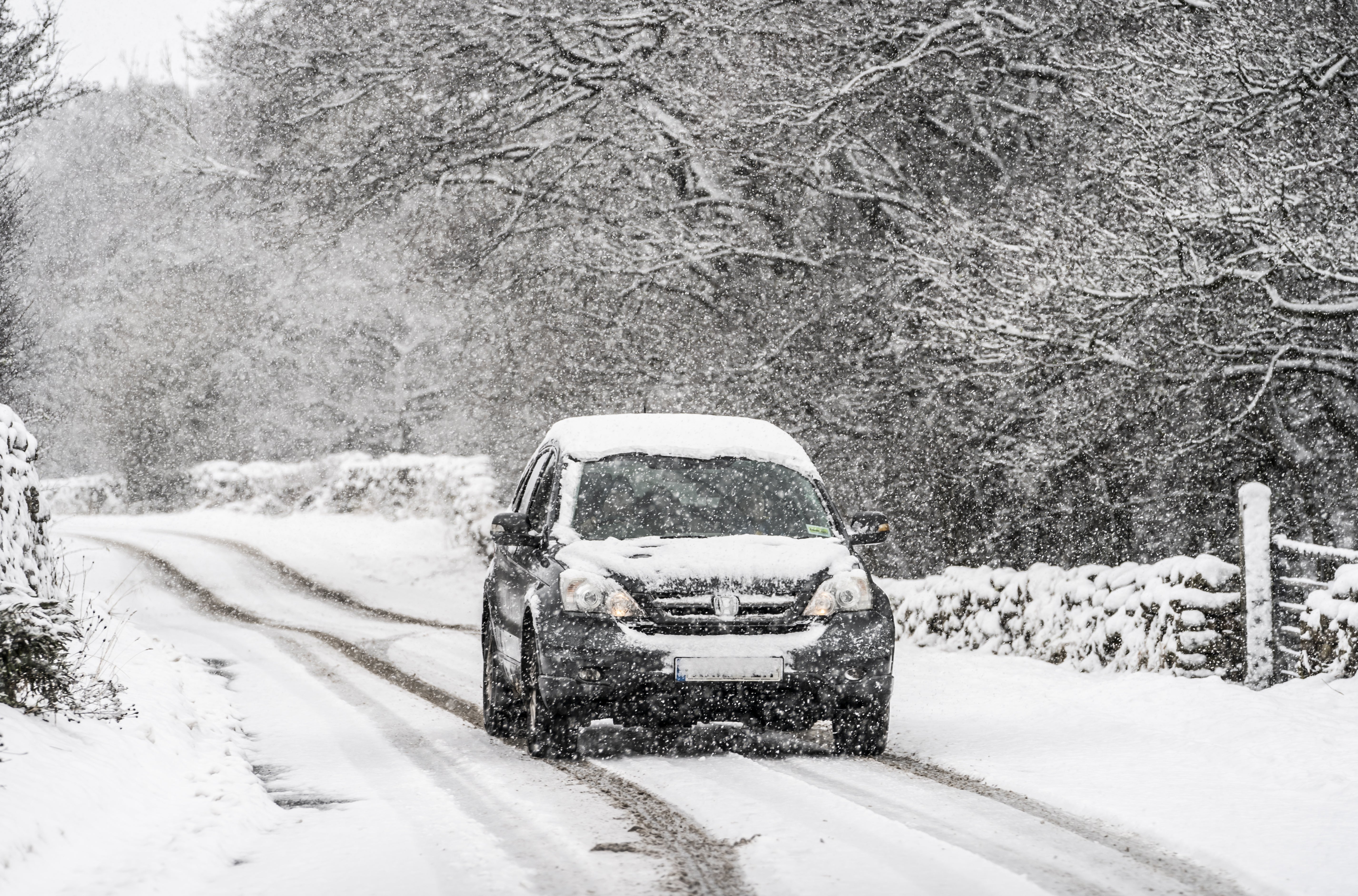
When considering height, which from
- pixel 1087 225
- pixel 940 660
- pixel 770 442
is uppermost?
pixel 1087 225

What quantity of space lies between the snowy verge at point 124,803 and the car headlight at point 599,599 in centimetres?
189

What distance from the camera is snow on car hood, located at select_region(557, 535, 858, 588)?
8578mm

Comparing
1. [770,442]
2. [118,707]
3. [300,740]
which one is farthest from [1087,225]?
[118,707]

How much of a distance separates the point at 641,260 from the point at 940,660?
817 centimetres

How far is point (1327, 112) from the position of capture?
13.9 metres

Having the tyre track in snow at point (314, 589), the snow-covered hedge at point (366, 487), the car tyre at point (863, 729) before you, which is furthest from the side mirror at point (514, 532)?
the snow-covered hedge at point (366, 487)

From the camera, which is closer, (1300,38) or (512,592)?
(512,592)

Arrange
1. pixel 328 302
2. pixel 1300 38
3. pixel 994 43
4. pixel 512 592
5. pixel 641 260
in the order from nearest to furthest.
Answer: pixel 512 592, pixel 1300 38, pixel 994 43, pixel 641 260, pixel 328 302

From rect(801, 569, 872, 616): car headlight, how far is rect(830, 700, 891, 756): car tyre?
0.54 meters

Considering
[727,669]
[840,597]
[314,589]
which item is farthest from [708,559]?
[314,589]

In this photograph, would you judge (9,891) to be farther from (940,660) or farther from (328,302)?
(328,302)

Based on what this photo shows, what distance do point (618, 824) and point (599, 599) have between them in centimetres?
194

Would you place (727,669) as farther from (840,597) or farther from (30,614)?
(30,614)

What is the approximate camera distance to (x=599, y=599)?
851 centimetres
